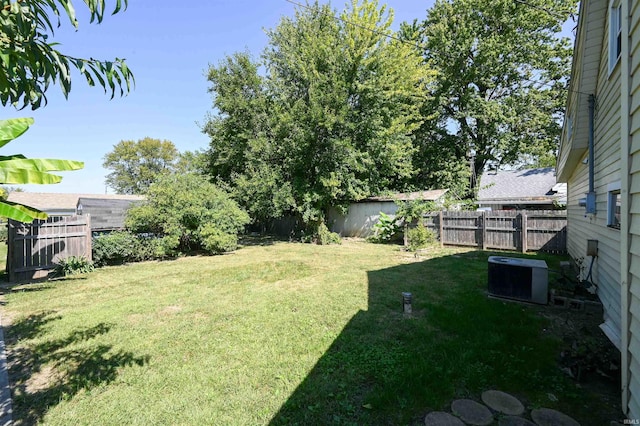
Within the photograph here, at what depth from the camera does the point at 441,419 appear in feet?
7.82

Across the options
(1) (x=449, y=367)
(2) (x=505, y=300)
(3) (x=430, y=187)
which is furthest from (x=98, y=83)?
(3) (x=430, y=187)

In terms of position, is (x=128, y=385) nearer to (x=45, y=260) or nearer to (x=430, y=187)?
(x=45, y=260)

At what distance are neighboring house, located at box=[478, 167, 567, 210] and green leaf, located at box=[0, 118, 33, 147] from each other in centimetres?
2058

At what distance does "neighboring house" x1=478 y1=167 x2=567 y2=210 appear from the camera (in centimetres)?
1725

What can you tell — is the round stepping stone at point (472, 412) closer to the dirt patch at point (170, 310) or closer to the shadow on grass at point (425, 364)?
the shadow on grass at point (425, 364)

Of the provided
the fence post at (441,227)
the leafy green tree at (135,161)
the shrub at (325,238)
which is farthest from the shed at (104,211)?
the leafy green tree at (135,161)

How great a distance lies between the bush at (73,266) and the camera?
7570mm

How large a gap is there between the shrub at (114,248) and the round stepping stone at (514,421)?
9.78 meters

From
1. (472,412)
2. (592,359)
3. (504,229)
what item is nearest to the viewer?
(472,412)

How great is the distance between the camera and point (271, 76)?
1532cm

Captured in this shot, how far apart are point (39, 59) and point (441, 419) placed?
360 cm

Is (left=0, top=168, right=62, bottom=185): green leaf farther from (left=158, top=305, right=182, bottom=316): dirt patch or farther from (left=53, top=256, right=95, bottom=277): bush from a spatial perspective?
(left=53, top=256, right=95, bottom=277): bush

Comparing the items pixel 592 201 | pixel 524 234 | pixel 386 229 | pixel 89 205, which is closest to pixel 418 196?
pixel 386 229

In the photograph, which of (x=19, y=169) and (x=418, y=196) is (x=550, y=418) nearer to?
(x=19, y=169)
